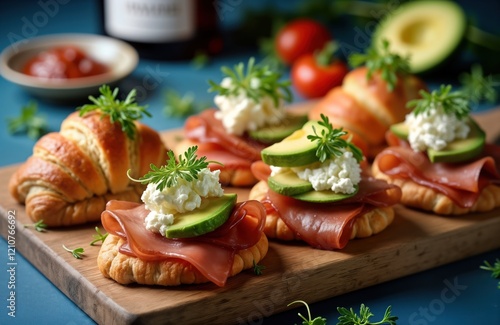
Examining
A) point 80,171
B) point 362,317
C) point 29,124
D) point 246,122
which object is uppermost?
point 80,171

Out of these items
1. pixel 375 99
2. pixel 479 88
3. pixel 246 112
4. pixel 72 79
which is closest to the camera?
pixel 246 112

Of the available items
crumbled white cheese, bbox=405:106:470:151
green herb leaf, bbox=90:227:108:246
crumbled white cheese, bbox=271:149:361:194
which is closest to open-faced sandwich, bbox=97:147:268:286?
green herb leaf, bbox=90:227:108:246

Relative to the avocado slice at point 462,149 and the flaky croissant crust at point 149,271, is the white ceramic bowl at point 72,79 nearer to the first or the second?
the flaky croissant crust at point 149,271

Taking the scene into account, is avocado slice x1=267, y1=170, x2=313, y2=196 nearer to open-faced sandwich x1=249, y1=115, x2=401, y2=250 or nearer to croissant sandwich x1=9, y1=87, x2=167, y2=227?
open-faced sandwich x1=249, y1=115, x2=401, y2=250

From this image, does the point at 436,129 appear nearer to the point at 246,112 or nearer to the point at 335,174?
the point at 335,174

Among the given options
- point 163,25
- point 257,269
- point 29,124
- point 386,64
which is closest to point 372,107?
point 386,64

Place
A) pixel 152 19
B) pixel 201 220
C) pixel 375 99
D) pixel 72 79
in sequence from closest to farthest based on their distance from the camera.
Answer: pixel 201 220 < pixel 375 99 < pixel 72 79 < pixel 152 19

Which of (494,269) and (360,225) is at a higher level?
(360,225)

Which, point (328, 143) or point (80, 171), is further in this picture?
point (80, 171)
